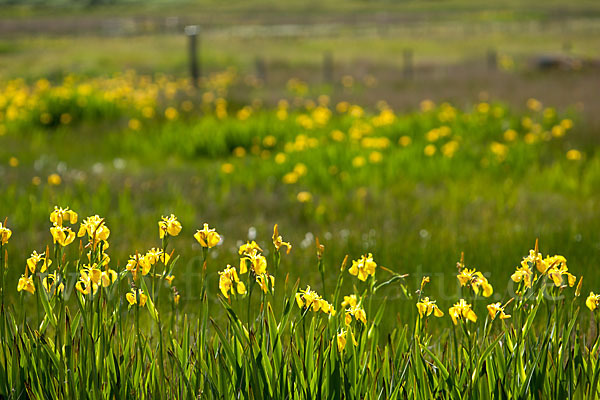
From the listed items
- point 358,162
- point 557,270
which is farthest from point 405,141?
point 557,270

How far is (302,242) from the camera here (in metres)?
4.51

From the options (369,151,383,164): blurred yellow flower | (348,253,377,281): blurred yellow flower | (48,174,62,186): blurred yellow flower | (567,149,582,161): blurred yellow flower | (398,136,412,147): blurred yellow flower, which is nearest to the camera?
(348,253,377,281): blurred yellow flower

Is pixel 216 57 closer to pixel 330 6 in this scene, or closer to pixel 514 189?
pixel 514 189

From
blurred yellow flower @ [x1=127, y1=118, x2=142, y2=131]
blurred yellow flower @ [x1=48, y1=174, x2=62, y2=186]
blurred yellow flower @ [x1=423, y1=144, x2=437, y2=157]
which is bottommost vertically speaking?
blurred yellow flower @ [x1=127, y1=118, x2=142, y2=131]

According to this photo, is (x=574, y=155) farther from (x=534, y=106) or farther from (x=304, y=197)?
(x=304, y=197)

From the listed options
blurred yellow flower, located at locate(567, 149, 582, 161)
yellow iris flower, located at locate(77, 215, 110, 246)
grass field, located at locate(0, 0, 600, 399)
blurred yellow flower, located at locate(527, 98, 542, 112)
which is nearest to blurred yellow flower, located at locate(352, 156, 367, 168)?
grass field, located at locate(0, 0, 600, 399)

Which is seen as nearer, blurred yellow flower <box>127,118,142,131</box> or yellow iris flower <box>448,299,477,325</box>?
yellow iris flower <box>448,299,477,325</box>

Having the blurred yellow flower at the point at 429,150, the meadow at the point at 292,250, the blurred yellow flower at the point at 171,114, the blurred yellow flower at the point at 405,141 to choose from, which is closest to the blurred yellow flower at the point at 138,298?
the meadow at the point at 292,250

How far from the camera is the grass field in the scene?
2.11 meters

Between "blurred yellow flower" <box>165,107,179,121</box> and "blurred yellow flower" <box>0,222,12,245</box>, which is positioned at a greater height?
→ "blurred yellow flower" <box>0,222,12,245</box>

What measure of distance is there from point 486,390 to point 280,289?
1458 millimetres

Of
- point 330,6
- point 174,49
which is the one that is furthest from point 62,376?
point 330,6

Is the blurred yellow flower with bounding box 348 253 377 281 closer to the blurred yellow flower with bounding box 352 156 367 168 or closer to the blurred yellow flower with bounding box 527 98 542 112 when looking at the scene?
the blurred yellow flower with bounding box 352 156 367 168

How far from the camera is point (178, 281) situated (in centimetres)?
371
